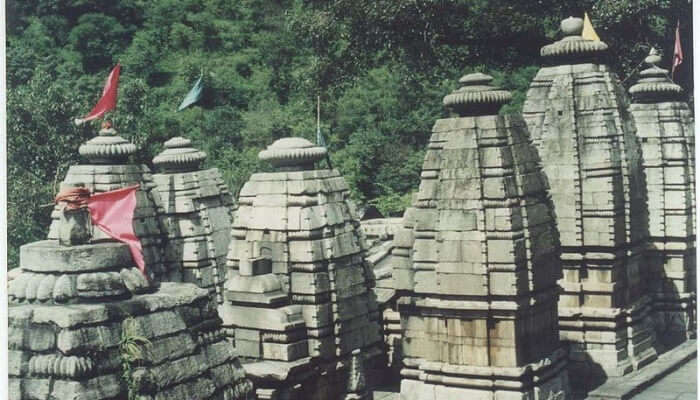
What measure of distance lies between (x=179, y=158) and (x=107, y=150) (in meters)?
2.96

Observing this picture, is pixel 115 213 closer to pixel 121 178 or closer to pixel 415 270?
pixel 415 270

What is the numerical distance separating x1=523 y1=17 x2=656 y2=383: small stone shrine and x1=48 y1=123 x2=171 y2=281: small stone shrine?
26.0 feet

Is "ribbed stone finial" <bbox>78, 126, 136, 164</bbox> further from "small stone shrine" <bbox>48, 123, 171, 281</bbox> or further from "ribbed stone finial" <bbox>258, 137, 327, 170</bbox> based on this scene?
"ribbed stone finial" <bbox>258, 137, 327, 170</bbox>

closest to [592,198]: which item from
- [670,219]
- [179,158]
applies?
[670,219]

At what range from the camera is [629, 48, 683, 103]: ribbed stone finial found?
27.0 meters

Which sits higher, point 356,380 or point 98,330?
point 98,330

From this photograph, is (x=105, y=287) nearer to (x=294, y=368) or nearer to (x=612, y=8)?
(x=294, y=368)

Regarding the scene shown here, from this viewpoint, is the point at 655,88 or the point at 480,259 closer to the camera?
the point at 480,259

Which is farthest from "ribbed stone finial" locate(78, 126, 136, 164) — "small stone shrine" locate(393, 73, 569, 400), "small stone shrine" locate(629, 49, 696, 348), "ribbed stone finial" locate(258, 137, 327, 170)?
"small stone shrine" locate(629, 49, 696, 348)

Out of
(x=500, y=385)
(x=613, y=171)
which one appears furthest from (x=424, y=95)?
(x=500, y=385)

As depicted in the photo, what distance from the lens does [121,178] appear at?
70.1ft

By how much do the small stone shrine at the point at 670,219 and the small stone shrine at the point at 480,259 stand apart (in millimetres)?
8321

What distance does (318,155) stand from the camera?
56.3 ft

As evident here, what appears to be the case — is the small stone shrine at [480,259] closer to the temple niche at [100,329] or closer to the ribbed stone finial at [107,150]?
the ribbed stone finial at [107,150]
